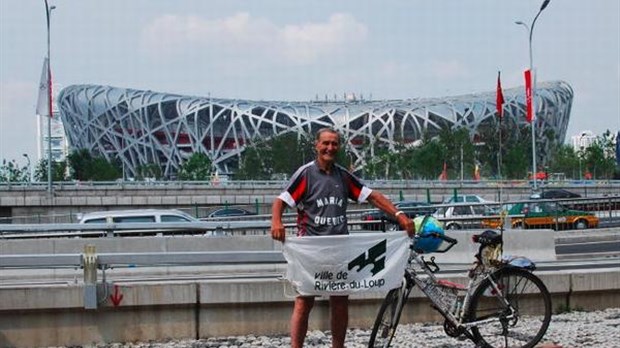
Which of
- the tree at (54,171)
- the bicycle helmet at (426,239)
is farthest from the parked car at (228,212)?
the tree at (54,171)

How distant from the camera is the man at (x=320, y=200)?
730 centimetres

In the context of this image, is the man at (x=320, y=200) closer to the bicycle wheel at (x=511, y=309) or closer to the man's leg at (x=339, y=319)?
the man's leg at (x=339, y=319)

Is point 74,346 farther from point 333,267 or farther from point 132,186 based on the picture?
point 132,186

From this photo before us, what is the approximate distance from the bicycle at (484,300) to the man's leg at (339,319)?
367 millimetres

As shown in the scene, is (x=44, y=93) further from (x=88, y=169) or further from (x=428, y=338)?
(x=88, y=169)

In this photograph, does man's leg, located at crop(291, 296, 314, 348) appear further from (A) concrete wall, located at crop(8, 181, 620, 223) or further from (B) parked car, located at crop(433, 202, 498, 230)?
(A) concrete wall, located at crop(8, 181, 620, 223)

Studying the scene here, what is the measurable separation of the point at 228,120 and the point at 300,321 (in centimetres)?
11971

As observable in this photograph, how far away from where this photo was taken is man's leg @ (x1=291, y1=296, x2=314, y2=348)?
24.3 ft

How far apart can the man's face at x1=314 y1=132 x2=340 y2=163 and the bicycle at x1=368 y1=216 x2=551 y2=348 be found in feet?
3.54

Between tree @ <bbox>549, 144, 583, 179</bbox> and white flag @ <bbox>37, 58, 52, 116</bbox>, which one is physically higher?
white flag @ <bbox>37, 58, 52, 116</bbox>

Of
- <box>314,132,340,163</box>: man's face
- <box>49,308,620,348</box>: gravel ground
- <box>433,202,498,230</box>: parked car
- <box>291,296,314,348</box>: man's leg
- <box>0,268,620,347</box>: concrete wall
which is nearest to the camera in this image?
<box>314,132,340,163</box>: man's face

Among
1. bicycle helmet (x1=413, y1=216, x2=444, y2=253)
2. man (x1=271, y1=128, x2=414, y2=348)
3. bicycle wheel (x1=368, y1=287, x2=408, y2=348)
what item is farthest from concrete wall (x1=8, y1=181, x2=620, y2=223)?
man (x1=271, y1=128, x2=414, y2=348)

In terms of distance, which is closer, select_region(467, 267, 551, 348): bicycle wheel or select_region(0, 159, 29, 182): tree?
select_region(467, 267, 551, 348): bicycle wheel

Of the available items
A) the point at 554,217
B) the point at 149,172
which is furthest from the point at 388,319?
the point at 149,172
